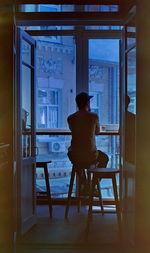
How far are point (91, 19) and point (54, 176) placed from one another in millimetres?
2676

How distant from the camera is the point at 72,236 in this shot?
140 inches

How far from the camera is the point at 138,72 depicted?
8.75 ft

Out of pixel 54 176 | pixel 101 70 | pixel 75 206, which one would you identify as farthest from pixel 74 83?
pixel 75 206

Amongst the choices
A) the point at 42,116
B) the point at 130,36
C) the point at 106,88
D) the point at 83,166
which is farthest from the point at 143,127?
the point at 42,116

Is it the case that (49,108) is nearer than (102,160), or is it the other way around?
(102,160)

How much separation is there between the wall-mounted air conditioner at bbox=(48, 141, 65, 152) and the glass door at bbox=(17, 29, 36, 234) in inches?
49.3

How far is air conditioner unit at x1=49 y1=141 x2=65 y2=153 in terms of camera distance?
205 inches

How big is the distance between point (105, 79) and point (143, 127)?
8.84 ft

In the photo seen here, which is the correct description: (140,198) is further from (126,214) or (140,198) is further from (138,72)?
(138,72)

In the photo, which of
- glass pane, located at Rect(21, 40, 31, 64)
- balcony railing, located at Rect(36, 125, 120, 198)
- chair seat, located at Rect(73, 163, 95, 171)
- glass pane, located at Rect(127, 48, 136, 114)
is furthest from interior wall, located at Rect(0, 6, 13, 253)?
balcony railing, located at Rect(36, 125, 120, 198)

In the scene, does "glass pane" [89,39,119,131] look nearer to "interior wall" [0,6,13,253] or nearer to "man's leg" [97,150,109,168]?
"man's leg" [97,150,109,168]

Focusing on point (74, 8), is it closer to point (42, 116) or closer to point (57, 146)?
point (42, 116)

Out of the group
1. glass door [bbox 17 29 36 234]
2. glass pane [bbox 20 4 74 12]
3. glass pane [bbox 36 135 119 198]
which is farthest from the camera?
glass pane [bbox 36 135 119 198]

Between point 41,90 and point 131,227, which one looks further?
point 41,90
